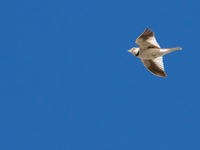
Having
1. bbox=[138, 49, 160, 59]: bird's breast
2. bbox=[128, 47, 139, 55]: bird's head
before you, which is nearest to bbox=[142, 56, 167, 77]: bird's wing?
bbox=[138, 49, 160, 59]: bird's breast

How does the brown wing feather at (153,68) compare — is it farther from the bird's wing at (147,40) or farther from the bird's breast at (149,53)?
the bird's wing at (147,40)

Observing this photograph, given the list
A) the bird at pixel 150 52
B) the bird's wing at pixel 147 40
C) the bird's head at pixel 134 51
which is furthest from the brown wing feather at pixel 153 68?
the bird's wing at pixel 147 40

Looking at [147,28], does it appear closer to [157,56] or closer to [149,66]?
[157,56]

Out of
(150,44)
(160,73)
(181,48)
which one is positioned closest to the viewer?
(181,48)

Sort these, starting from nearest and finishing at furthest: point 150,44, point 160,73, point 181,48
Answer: point 181,48, point 150,44, point 160,73

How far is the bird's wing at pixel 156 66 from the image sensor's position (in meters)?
27.7

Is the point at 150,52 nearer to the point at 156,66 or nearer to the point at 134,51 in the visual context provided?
the point at 134,51

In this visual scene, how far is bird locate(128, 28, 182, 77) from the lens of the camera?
2452 centimetres

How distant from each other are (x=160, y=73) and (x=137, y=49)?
101 inches

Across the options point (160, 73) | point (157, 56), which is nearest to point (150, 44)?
point (157, 56)

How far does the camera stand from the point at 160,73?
90.7 feet

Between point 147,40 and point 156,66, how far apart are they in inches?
139

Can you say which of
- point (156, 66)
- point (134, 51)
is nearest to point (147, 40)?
point (134, 51)

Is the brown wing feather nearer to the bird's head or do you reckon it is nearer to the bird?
the bird
